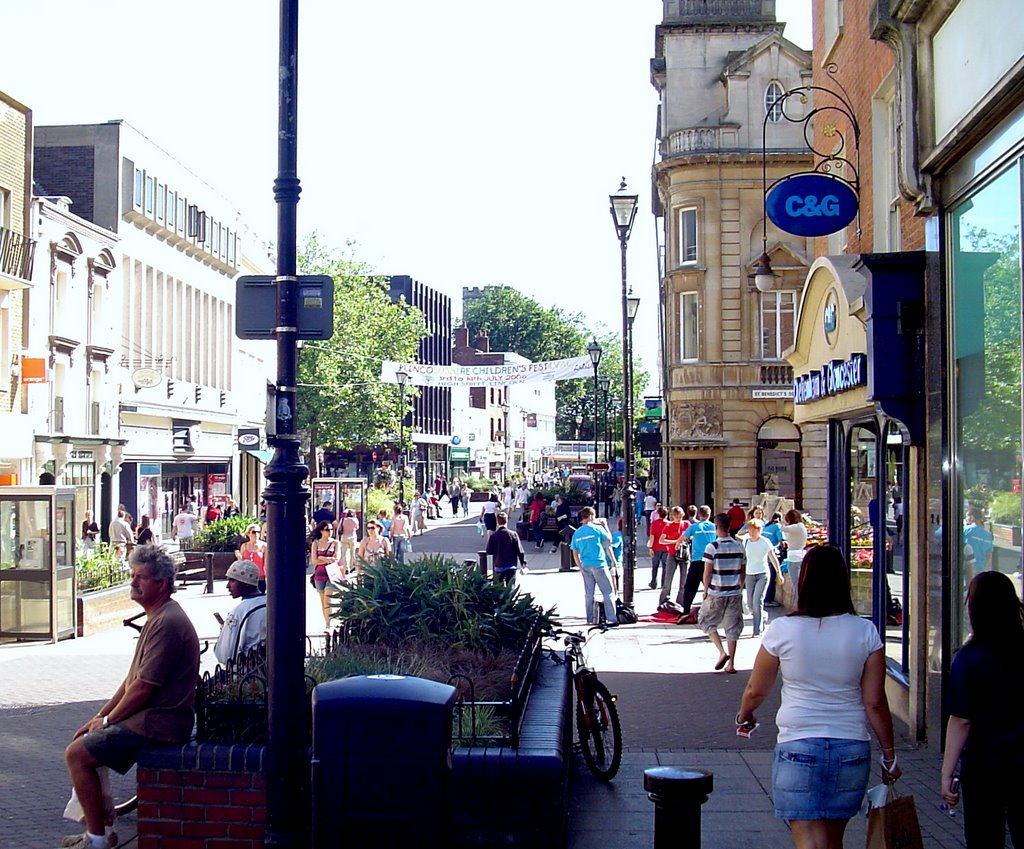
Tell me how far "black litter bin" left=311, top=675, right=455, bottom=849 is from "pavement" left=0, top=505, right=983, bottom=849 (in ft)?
7.52

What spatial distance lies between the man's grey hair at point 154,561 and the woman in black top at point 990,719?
13.3 ft

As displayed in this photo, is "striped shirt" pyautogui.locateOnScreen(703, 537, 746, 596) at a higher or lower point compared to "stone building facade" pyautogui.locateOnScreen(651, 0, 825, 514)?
lower

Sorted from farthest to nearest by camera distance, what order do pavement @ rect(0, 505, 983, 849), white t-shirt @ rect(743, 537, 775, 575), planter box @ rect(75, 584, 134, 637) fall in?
planter box @ rect(75, 584, 134, 637), white t-shirt @ rect(743, 537, 775, 575), pavement @ rect(0, 505, 983, 849)

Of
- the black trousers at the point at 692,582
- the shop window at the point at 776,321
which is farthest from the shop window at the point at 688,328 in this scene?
the black trousers at the point at 692,582

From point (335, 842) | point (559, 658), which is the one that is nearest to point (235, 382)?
point (559, 658)

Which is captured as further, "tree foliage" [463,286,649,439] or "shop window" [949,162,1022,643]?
"tree foliage" [463,286,649,439]

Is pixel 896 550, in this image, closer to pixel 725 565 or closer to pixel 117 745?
pixel 725 565

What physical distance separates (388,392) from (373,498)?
50.4 feet

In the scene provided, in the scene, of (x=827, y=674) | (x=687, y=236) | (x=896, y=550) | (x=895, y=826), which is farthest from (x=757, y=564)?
(x=687, y=236)

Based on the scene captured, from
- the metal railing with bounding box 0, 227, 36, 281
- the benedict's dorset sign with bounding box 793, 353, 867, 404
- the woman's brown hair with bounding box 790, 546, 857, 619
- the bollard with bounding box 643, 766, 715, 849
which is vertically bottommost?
the bollard with bounding box 643, 766, 715, 849

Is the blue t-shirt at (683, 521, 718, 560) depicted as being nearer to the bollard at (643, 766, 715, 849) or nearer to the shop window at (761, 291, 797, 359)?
the bollard at (643, 766, 715, 849)

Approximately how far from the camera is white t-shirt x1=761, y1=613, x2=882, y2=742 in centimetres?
535

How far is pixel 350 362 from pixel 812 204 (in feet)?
153

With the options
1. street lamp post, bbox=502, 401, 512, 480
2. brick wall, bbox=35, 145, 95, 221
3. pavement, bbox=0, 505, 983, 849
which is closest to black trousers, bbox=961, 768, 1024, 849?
pavement, bbox=0, 505, 983, 849
